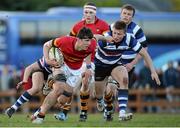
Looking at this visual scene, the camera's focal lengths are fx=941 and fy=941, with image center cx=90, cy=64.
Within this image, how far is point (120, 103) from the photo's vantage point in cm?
1752

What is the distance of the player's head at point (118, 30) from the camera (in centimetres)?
1680

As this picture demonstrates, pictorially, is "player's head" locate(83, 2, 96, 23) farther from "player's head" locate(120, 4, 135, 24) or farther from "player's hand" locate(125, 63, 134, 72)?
"player's hand" locate(125, 63, 134, 72)

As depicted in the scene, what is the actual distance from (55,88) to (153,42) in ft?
85.8

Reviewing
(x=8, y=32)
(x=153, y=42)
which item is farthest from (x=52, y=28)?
(x=153, y=42)

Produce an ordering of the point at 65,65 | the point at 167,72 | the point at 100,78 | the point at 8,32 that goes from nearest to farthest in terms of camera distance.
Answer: the point at 65,65 < the point at 100,78 < the point at 167,72 < the point at 8,32

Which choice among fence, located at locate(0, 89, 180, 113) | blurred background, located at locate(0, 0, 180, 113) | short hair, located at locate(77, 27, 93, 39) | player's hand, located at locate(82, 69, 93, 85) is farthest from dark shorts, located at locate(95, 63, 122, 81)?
blurred background, located at locate(0, 0, 180, 113)

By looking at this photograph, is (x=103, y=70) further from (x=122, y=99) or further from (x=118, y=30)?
(x=118, y=30)

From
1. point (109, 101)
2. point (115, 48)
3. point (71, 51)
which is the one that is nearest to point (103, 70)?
point (109, 101)

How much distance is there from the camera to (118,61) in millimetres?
17750

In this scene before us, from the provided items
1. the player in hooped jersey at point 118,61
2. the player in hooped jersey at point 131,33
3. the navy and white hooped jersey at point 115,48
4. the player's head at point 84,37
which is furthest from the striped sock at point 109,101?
the player's head at point 84,37

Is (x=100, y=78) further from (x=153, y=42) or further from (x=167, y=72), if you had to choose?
(x=153, y=42)

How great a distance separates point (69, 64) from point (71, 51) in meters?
0.34

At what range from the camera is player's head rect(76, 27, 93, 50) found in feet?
52.7

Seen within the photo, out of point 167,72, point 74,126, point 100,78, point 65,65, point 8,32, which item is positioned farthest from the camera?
point 8,32
